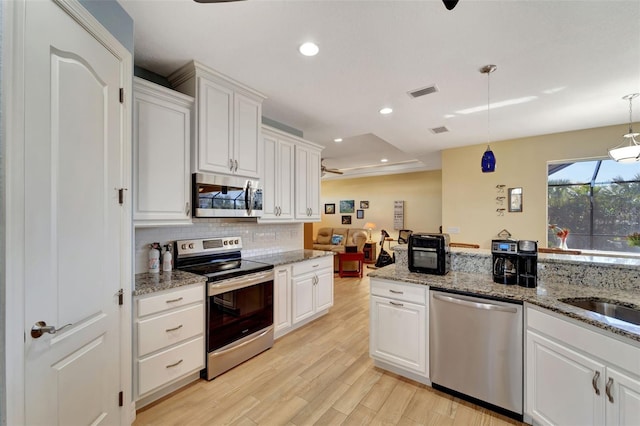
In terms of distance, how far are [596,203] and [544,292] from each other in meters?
3.82

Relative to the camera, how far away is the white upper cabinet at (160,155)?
6.70 ft

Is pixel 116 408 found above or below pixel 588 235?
below

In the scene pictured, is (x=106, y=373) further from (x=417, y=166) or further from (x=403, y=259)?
(x=417, y=166)

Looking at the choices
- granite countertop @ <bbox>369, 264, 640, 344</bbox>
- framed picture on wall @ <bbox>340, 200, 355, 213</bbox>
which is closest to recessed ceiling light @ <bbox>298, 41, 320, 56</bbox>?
granite countertop @ <bbox>369, 264, 640, 344</bbox>

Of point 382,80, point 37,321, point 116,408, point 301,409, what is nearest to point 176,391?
A: point 116,408

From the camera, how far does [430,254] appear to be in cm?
241

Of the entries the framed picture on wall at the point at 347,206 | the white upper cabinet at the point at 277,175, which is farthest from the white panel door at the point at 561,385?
the framed picture on wall at the point at 347,206

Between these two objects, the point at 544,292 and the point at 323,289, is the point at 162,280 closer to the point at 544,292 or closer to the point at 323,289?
the point at 323,289

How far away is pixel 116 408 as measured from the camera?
61.4 inches

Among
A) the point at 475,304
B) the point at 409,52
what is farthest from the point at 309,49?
the point at 475,304

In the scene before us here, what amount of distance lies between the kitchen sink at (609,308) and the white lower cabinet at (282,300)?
239 cm

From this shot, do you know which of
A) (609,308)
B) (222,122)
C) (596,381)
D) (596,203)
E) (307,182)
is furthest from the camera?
(596,203)

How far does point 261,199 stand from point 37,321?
2059mm

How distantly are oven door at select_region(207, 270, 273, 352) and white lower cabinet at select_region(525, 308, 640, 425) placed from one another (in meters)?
2.19
